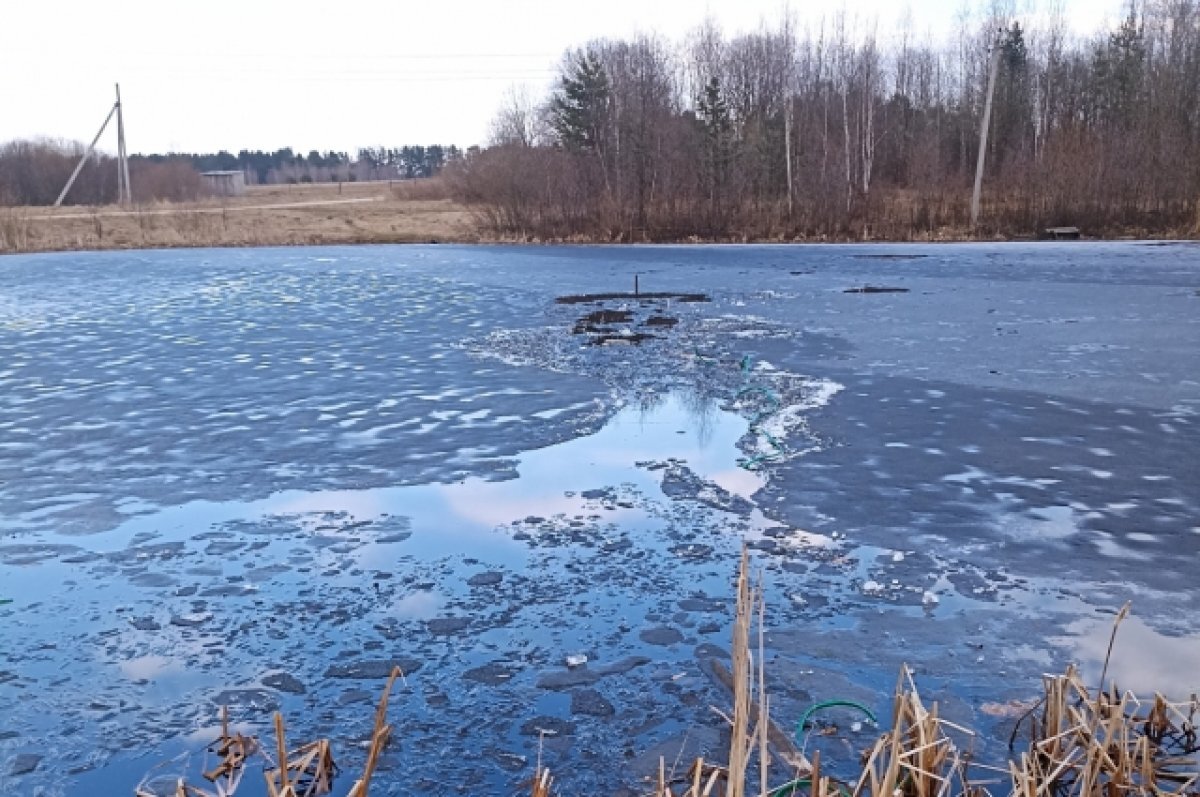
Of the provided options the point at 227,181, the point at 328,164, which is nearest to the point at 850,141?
the point at 227,181

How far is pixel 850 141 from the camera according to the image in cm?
4803

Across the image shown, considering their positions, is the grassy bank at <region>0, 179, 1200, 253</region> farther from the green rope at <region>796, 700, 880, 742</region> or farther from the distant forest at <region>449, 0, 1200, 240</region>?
the green rope at <region>796, 700, 880, 742</region>

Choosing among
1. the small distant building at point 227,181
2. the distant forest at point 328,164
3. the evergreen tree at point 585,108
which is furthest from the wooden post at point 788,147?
the distant forest at point 328,164

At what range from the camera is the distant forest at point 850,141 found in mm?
34812

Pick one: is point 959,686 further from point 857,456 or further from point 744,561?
point 857,456

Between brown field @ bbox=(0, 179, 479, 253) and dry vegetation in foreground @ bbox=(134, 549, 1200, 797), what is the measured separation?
113 ft

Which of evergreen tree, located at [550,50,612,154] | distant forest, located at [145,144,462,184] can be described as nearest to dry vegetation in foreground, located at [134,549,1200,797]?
evergreen tree, located at [550,50,612,154]

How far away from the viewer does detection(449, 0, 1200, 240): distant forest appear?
34.8 m

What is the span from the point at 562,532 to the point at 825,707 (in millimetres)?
2641

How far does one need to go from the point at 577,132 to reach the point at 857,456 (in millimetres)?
38369

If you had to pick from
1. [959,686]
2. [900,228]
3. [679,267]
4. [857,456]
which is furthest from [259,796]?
[900,228]

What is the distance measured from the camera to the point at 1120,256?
84.5ft

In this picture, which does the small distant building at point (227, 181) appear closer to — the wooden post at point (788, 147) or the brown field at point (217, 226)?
the brown field at point (217, 226)

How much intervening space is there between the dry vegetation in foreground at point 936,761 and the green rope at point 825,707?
158 mm
